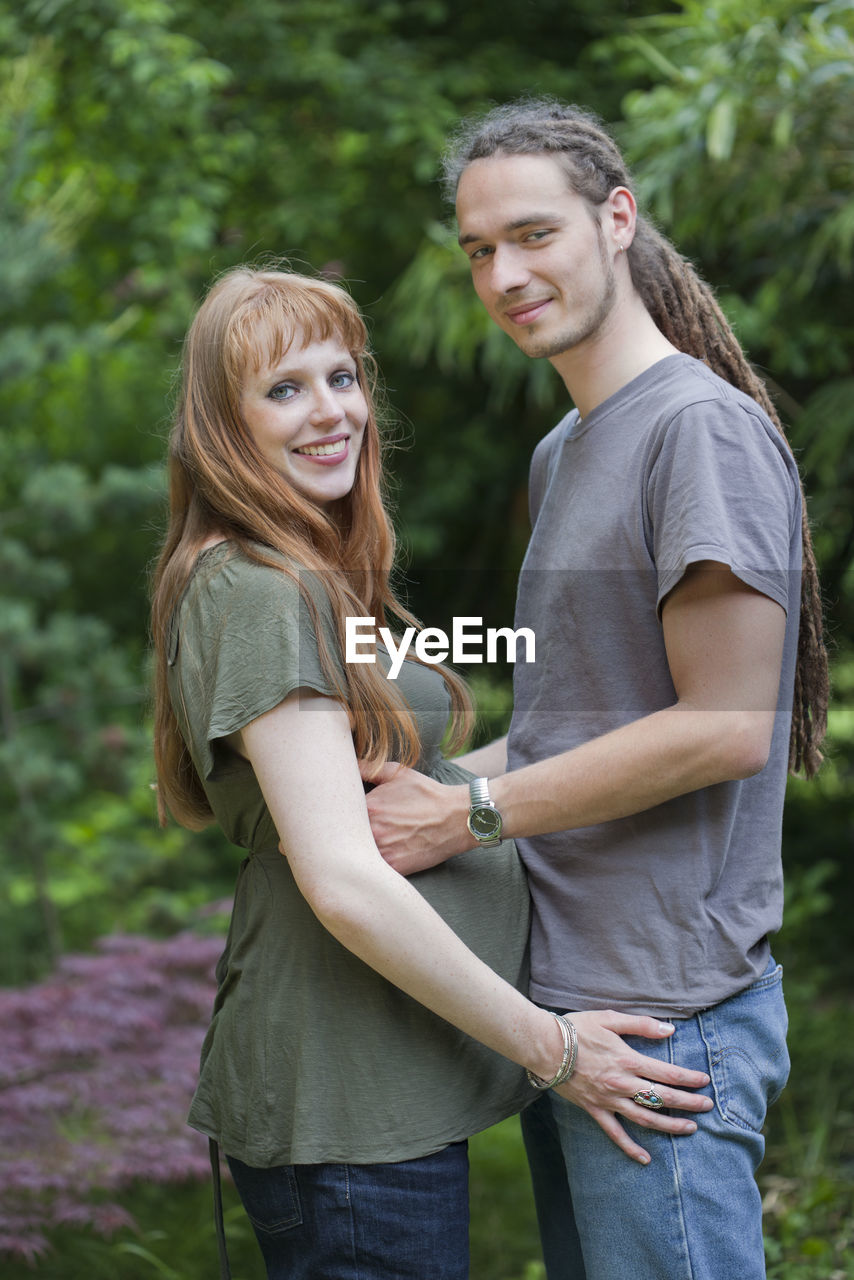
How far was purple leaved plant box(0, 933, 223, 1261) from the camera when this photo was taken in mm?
2469

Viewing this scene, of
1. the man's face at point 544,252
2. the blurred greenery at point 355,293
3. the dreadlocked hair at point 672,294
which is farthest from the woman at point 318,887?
the blurred greenery at point 355,293

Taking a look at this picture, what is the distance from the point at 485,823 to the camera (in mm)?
1334

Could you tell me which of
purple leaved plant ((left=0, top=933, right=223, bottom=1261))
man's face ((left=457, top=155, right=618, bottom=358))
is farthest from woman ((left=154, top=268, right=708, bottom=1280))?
purple leaved plant ((left=0, top=933, right=223, bottom=1261))

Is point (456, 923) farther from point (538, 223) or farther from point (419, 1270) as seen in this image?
point (538, 223)

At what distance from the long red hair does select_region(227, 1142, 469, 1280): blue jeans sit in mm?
442

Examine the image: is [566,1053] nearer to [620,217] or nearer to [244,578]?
[244,578]

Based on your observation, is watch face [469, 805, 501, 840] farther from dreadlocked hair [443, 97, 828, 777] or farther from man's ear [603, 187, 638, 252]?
man's ear [603, 187, 638, 252]

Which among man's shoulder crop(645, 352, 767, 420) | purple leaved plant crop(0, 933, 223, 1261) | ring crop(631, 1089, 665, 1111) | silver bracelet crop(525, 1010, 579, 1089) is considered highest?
man's shoulder crop(645, 352, 767, 420)

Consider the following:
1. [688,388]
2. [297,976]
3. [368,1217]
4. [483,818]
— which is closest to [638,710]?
[483,818]

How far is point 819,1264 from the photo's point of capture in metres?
2.42

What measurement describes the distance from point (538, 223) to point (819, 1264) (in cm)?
210

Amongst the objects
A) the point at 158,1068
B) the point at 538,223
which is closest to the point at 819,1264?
the point at 158,1068

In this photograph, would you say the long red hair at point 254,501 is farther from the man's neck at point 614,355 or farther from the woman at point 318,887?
the man's neck at point 614,355

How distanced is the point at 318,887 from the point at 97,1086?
182 cm
